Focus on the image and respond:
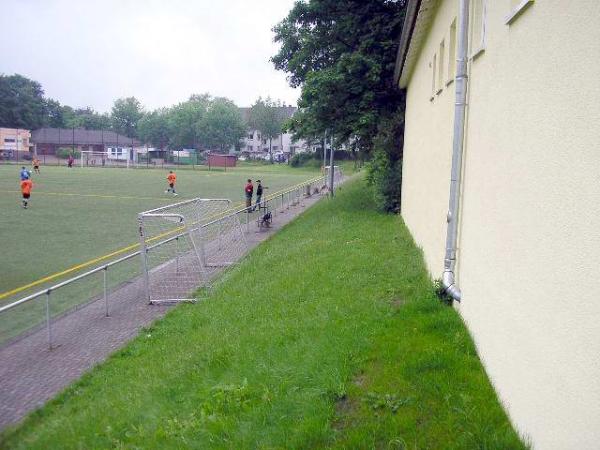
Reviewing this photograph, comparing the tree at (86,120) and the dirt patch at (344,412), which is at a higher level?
the tree at (86,120)

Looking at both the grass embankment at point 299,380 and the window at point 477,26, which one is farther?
the window at point 477,26

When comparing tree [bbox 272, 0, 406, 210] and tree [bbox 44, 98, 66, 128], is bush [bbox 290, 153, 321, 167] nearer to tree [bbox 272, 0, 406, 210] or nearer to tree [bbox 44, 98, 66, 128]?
tree [bbox 272, 0, 406, 210]

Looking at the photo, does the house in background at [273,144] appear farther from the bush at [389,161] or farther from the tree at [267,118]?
the bush at [389,161]

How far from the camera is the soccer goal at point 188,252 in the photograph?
12.0 m

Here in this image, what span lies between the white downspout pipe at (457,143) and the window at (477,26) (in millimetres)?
102

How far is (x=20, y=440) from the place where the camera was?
6102 mm

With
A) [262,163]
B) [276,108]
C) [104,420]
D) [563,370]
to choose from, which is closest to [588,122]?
[563,370]

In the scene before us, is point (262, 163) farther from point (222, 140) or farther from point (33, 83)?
point (33, 83)

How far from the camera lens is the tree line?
110438 millimetres

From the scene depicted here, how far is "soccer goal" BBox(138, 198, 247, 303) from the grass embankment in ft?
6.70

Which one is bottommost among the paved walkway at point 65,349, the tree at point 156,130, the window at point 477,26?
the paved walkway at point 65,349

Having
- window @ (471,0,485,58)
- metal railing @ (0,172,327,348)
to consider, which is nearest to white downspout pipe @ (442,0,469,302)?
window @ (471,0,485,58)

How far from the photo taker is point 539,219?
12.7 ft

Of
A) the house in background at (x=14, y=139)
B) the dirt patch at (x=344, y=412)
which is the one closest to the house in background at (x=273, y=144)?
the house in background at (x=14, y=139)
